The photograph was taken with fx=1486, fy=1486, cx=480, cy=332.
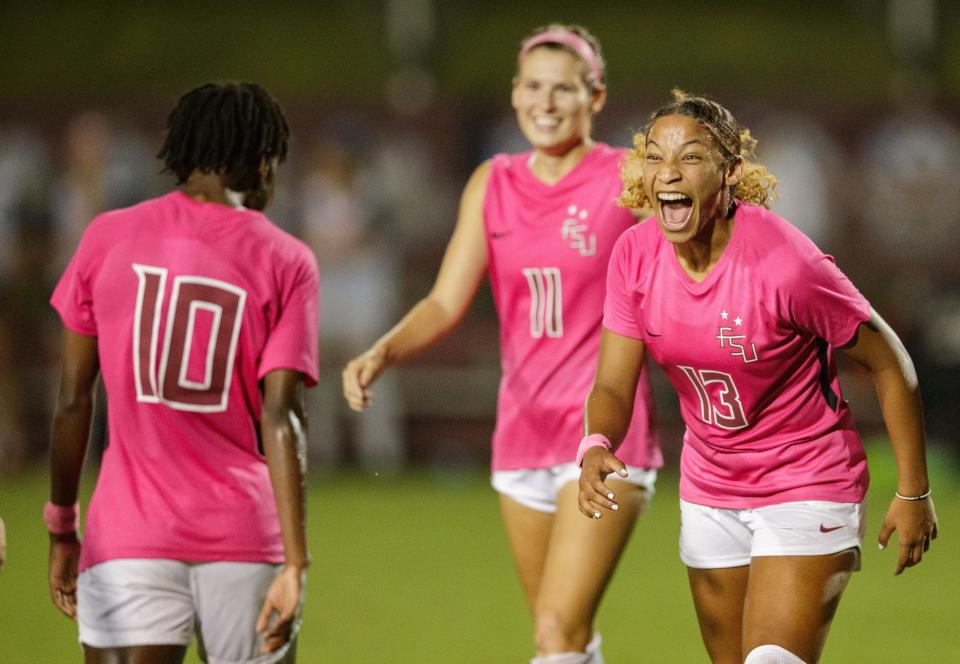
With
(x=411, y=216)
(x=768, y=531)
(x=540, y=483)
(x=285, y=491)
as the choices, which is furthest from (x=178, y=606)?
(x=411, y=216)

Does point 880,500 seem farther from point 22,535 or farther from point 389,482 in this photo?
point 22,535

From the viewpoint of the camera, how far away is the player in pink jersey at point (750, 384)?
425 centimetres

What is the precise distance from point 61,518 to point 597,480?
61.6 inches

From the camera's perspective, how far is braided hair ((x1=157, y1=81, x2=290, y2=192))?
4.21 meters

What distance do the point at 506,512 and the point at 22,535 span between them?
6116 mm

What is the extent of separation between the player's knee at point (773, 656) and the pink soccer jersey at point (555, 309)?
1.25 metres

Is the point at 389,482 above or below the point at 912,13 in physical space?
below

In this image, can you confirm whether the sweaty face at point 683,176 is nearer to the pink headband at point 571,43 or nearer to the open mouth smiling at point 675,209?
the open mouth smiling at point 675,209

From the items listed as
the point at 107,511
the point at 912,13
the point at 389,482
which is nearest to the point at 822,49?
the point at 912,13

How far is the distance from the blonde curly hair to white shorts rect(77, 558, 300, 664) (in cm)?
165

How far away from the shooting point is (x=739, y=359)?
4316mm

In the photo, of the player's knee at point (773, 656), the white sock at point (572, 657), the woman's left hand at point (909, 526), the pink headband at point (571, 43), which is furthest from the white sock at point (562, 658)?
the pink headband at point (571, 43)

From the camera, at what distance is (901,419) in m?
4.27

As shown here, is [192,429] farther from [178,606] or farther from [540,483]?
[540,483]
